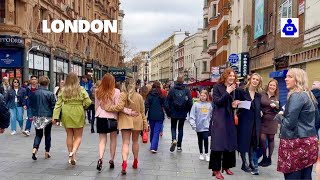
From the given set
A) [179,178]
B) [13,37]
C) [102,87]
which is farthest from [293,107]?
[13,37]

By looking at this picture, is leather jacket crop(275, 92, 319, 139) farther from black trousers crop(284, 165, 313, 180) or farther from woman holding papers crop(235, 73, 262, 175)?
woman holding papers crop(235, 73, 262, 175)

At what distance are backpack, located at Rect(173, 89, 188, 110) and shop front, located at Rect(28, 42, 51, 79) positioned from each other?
62.9 ft

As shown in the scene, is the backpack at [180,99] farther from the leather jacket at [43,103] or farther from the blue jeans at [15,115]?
the blue jeans at [15,115]

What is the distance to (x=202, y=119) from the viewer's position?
940 cm

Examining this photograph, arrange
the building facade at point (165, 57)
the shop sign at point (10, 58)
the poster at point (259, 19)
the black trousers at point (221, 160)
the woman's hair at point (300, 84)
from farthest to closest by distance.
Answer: the building facade at point (165, 57) → the poster at point (259, 19) → the shop sign at point (10, 58) → the black trousers at point (221, 160) → the woman's hair at point (300, 84)

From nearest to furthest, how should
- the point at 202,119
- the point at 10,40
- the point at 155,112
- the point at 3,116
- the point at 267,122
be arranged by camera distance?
the point at 3,116
the point at 267,122
the point at 202,119
the point at 155,112
the point at 10,40

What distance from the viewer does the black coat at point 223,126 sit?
22.4ft

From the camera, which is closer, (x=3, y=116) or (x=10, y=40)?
(x=3, y=116)

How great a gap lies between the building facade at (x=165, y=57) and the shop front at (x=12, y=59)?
9651 centimetres

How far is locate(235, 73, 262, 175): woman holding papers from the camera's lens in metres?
7.38

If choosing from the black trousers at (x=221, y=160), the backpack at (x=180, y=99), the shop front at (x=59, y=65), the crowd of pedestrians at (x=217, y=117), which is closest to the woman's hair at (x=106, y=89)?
the crowd of pedestrians at (x=217, y=117)

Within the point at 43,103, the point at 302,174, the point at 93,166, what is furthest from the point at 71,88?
the point at 302,174

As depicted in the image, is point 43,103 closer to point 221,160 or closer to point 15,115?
point 221,160

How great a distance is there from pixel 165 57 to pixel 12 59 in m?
124
